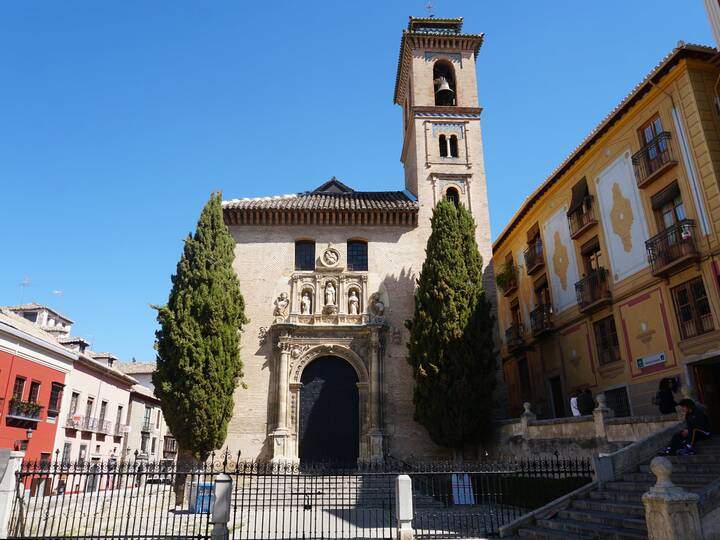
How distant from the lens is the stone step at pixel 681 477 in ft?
30.5

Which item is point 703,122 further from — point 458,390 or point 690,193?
point 458,390

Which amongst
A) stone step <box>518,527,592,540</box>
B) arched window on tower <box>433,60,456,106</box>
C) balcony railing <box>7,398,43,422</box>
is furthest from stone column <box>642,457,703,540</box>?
balcony railing <box>7,398,43,422</box>

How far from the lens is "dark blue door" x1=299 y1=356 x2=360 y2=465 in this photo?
64.8 feet

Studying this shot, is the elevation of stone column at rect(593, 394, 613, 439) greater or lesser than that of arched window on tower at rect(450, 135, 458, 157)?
lesser

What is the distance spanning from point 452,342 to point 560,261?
697 centimetres

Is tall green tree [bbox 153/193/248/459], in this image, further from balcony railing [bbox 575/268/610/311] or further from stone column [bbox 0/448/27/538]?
balcony railing [bbox 575/268/610/311]

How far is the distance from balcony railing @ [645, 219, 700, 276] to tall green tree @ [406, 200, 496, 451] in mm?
5594

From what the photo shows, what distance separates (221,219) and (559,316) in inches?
552

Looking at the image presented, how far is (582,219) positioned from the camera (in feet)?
66.6

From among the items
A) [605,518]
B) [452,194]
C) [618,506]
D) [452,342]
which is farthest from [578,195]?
[605,518]

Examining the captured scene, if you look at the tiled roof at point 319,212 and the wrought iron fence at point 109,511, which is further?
the tiled roof at point 319,212

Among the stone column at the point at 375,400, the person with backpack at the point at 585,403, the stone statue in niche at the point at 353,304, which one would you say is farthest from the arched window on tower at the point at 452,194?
the person with backpack at the point at 585,403

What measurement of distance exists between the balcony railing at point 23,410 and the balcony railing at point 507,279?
22.0 metres

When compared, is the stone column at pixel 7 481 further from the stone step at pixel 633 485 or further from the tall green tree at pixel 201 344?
the stone step at pixel 633 485
